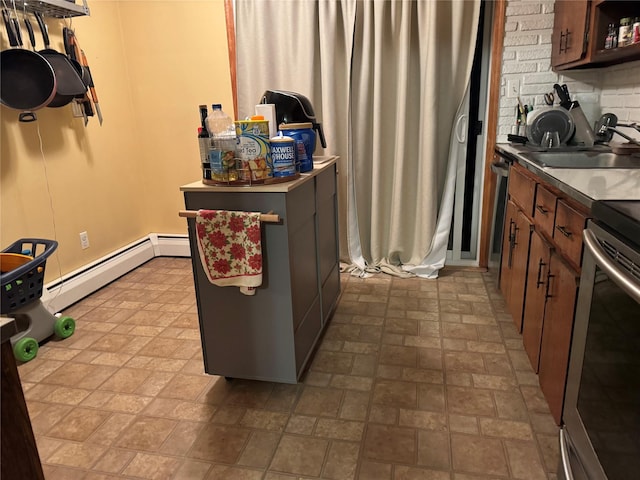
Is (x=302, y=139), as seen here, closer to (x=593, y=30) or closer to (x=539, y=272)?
(x=539, y=272)

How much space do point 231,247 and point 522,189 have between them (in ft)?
4.75

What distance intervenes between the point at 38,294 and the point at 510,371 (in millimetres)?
2295

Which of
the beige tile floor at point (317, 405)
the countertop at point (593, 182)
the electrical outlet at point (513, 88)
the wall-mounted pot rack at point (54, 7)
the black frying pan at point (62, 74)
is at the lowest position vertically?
the beige tile floor at point (317, 405)

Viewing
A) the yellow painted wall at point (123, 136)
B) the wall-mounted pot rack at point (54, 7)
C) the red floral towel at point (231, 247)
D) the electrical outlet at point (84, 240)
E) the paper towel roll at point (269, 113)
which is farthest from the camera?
the electrical outlet at point (84, 240)

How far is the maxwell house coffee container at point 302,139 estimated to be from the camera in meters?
2.02

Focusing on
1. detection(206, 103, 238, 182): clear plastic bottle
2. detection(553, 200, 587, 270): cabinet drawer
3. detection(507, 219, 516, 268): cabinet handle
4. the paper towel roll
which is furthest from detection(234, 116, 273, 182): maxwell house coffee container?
detection(507, 219, 516, 268): cabinet handle

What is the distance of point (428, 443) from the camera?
1.70m

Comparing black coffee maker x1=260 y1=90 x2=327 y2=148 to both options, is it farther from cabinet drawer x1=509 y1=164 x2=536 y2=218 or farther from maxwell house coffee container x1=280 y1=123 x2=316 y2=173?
cabinet drawer x1=509 y1=164 x2=536 y2=218

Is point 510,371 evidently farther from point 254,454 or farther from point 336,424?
point 254,454

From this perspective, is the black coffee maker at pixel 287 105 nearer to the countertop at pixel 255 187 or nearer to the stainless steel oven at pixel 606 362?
the countertop at pixel 255 187

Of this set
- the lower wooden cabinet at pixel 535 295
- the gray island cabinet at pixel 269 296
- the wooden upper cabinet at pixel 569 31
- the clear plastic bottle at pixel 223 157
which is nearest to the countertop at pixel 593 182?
the lower wooden cabinet at pixel 535 295

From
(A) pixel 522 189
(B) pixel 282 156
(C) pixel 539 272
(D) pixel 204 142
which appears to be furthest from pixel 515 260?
(D) pixel 204 142

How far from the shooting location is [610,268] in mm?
1055

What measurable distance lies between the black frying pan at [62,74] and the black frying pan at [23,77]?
0.60 ft
